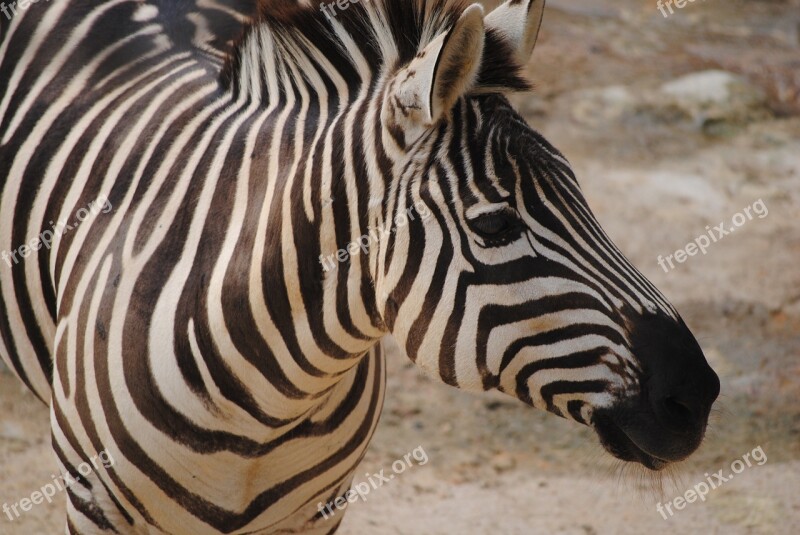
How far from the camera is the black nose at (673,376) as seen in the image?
2.22 metres

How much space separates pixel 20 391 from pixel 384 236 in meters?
4.11

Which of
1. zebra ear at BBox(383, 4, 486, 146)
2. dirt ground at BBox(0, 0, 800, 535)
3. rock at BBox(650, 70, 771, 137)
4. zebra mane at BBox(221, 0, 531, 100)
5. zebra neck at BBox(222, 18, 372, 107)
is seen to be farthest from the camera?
rock at BBox(650, 70, 771, 137)

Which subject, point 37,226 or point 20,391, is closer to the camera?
point 37,226

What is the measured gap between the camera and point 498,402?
5891 mm

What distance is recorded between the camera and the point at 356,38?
2.54 meters

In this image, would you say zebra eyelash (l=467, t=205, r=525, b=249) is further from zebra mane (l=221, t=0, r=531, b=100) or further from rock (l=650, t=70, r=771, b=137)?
rock (l=650, t=70, r=771, b=137)

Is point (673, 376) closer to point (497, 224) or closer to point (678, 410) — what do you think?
point (678, 410)

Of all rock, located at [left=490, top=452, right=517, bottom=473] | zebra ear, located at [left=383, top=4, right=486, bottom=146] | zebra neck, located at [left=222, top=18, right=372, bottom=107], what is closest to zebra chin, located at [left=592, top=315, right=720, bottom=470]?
zebra ear, located at [left=383, top=4, right=486, bottom=146]

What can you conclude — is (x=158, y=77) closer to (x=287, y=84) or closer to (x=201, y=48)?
(x=201, y=48)

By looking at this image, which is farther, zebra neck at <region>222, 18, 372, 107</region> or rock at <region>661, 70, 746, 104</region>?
rock at <region>661, 70, 746, 104</region>

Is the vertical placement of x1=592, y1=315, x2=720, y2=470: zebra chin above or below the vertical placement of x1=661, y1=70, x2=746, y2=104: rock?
above

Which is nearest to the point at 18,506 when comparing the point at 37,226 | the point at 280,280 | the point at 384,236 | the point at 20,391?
the point at 20,391

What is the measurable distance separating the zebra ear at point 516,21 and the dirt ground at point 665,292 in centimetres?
118

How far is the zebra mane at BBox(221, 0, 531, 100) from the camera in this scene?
96.2 inches
